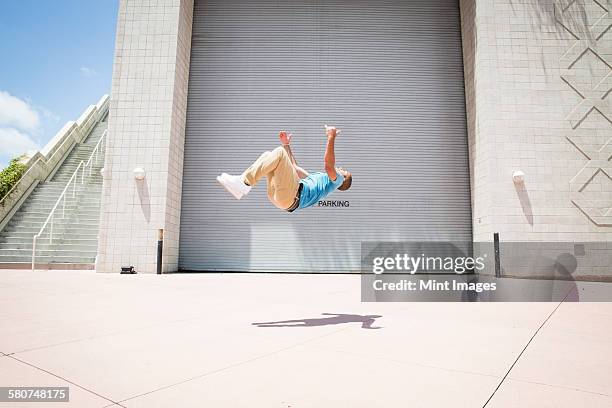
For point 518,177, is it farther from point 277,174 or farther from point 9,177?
point 9,177

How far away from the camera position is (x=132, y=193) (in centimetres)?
834

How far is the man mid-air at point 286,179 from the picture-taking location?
3096 mm

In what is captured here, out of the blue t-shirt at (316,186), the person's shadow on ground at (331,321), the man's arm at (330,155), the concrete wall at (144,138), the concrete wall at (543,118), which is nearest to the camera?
the person's shadow on ground at (331,321)

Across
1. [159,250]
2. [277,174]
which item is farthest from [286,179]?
[159,250]

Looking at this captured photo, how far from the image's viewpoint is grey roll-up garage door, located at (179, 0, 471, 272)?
9414 mm

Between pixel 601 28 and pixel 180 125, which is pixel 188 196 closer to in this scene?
pixel 180 125

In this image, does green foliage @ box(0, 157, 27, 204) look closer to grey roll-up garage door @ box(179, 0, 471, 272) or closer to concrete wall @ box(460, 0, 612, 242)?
grey roll-up garage door @ box(179, 0, 471, 272)

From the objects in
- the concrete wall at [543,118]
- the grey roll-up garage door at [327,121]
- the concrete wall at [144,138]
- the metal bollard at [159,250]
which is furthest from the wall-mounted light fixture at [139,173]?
the concrete wall at [543,118]

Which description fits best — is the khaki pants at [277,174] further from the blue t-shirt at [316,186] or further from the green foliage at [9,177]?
the green foliage at [9,177]

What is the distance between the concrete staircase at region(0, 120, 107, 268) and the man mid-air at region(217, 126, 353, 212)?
7.24m

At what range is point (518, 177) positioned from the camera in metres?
7.99

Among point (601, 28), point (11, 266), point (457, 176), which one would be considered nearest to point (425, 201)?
point (457, 176)

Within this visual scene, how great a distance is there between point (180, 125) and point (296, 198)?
23.0 feet

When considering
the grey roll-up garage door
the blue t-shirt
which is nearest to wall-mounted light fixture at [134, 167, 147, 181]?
the grey roll-up garage door
